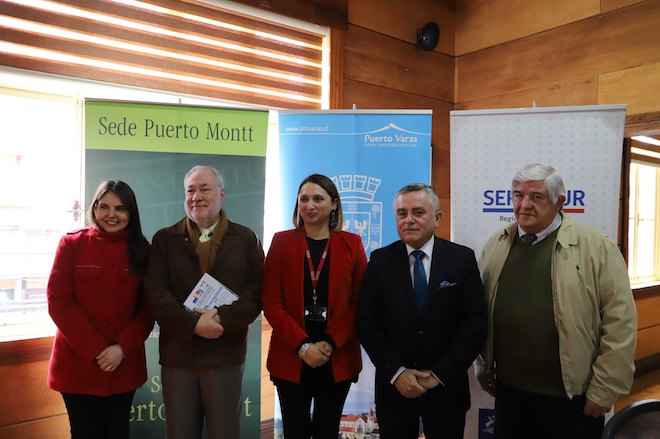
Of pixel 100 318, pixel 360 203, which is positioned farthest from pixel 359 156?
pixel 100 318

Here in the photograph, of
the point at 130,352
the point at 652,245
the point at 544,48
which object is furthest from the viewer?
the point at 652,245

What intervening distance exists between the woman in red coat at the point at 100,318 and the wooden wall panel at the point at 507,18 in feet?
11.0

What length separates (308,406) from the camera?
1951mm

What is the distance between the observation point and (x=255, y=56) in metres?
3.34

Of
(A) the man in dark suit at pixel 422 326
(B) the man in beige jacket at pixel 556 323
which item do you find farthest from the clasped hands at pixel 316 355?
(B) the man in beige jacket at pixel 556 323

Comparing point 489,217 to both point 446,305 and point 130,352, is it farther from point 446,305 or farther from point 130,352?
point 130,352

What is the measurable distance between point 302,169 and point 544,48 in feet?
7.54

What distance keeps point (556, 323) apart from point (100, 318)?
67.1 inches

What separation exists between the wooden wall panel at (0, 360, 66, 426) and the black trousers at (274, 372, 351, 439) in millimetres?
1534

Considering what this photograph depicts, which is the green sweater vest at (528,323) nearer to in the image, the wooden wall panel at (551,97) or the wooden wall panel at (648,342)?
the wooden wall panel at (551,97)

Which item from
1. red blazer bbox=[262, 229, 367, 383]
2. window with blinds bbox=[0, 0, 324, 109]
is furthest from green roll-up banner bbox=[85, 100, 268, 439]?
red blazer bbox=[262, 229, 367, 383]

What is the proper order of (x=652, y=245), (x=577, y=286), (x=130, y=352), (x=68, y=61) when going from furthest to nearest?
(x=652, y=245), (x=68, y=61), (x=130, y=352), (x=577, y=286)

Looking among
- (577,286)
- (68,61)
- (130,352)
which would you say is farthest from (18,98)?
(577,286)

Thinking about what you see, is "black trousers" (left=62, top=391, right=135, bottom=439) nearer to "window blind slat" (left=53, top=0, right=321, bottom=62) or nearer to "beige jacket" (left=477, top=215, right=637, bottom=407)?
"beige jacket" (left=477, top=215, right=637, bottom=407)
